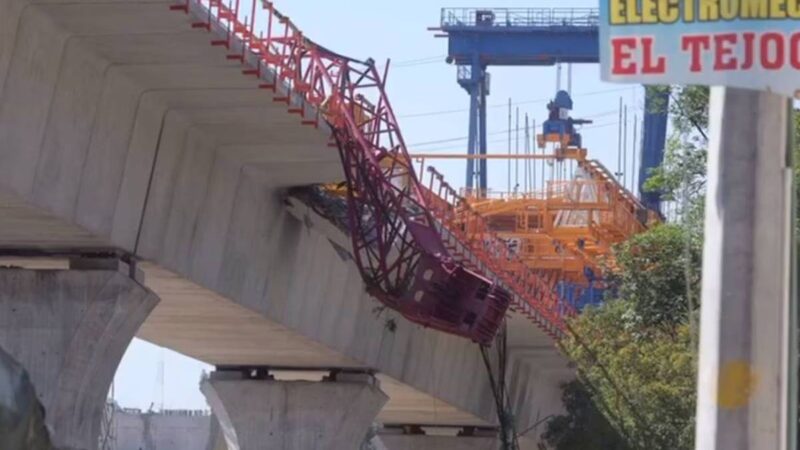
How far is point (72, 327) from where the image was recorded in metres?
24.7

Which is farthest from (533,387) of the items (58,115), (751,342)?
(751,342)

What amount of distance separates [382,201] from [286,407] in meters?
9.46

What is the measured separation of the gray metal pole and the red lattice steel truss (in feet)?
42.9

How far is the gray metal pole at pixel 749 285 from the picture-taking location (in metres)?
8.34

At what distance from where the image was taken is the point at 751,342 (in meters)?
8.38

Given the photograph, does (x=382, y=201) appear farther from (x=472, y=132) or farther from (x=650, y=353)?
(x=472, y=132)

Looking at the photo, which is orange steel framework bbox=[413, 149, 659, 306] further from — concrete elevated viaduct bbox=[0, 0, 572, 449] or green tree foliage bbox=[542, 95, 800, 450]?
concrete elevated viaduct bbox=[0, 0, 572, 449]

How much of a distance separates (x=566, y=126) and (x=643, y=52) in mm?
75081

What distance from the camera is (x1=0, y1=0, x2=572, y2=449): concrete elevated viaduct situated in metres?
20.8

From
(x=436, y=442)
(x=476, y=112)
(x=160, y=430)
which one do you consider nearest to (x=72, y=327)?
(x=436, y=442)

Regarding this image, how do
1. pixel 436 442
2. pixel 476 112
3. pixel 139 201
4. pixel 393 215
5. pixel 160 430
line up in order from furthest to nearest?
pixel 160 430, pixel 476 112, pixel 436 442, pixel 393 215, pixel 139 201

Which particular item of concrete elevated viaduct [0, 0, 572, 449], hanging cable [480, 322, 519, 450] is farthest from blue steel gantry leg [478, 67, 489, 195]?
concrete elevated viaduct [0, 0, 572, 449]

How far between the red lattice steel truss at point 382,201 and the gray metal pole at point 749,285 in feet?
42.9

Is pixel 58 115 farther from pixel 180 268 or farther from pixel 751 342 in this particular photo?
pixel 751 342
